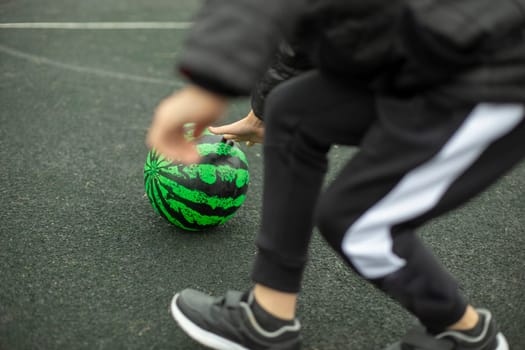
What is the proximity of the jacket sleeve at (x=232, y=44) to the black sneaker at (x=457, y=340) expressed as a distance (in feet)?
3.10

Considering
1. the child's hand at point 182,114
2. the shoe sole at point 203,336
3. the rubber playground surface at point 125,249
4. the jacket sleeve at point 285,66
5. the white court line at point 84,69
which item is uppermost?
the child's hand at point 182,114

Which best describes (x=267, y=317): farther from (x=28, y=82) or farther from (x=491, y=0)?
(x=28, y=82)

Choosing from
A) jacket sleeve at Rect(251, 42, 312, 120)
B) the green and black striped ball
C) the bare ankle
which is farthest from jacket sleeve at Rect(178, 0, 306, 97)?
the green and black striped ball

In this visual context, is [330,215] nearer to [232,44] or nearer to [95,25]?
[232,44]

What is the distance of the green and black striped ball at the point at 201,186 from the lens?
249 cm

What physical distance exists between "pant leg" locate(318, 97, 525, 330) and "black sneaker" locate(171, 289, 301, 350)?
36 centimetres

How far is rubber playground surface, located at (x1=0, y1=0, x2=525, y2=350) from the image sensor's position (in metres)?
2.04

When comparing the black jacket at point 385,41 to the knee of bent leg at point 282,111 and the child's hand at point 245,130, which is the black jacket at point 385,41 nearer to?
the knee of bent leg at point 282,111

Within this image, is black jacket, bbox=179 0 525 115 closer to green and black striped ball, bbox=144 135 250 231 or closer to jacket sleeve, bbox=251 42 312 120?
jacket sleeve, bbox=251 42 312 120

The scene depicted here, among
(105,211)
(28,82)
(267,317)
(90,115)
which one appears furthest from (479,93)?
(28,82)

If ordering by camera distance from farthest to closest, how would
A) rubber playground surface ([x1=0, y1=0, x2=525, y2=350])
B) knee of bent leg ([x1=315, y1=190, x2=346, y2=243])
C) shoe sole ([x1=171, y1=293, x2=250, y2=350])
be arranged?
rubber playground surface ([x1=0, y1=0, x2=525, y2=350]) < shoe sole ([x1=171, y1=293, x2=250, y2=350]) < knee of bent leg ([x1=315, y1=190, x2=346, y2=243])

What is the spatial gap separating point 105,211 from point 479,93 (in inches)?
76.2

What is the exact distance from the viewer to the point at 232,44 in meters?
1.23

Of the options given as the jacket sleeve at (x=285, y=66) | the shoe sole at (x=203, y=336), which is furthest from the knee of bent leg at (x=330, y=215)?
the jacket sleeve at (x=285, y=66)
